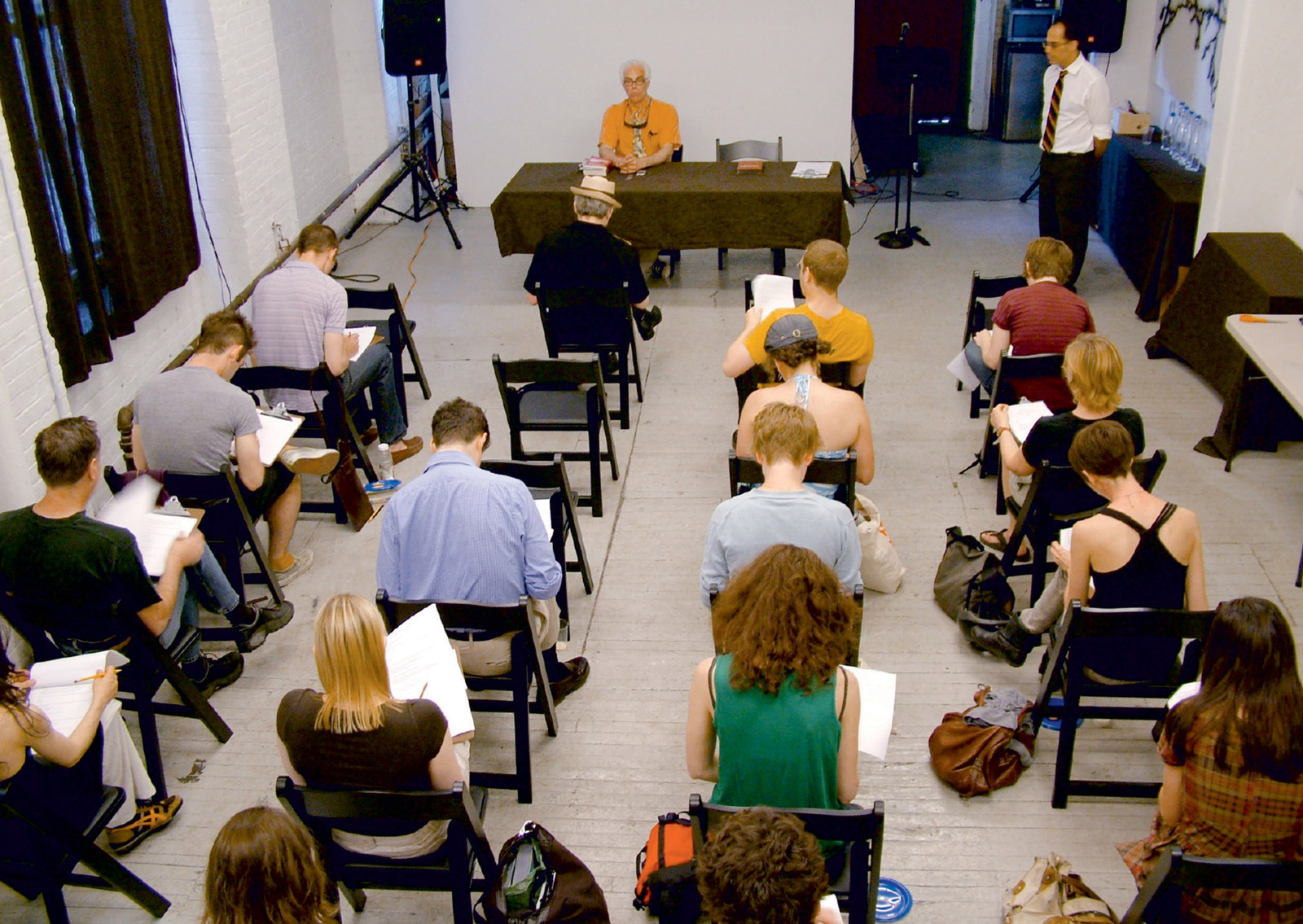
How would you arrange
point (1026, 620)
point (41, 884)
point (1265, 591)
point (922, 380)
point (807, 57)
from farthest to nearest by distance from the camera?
1. point (807, 57)
2. point (922, 380)
3. point (1265, 591)
4. point (1026, 620)
5. point (41, 884)

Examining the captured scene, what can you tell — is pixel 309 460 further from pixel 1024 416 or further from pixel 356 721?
pixel 1024 416

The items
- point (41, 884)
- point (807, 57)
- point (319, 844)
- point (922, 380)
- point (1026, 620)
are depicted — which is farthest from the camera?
point (807, 57)

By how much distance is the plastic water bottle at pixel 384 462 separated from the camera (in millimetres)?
5730

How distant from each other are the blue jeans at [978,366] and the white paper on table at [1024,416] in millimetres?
628

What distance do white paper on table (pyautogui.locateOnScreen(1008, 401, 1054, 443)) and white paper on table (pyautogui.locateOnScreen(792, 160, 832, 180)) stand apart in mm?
3265

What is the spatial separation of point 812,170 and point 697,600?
158 inches

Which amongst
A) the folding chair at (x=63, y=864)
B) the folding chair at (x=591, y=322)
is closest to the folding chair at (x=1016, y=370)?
the folding chair at (x=591, y=322)

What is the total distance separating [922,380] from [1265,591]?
7.51 ft

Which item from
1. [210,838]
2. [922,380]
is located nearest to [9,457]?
[210,838]

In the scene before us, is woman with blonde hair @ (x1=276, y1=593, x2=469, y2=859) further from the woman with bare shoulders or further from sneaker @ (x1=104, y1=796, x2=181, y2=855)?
the woman with bare shoulders

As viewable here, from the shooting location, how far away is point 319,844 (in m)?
2.90

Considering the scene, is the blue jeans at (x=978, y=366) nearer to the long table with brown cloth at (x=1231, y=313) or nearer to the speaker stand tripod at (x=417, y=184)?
the long table with brown cloth at (x=1231, y=313)

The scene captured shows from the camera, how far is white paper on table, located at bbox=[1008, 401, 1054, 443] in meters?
4.58

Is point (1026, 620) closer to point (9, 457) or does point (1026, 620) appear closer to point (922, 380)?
point (922, 380)
